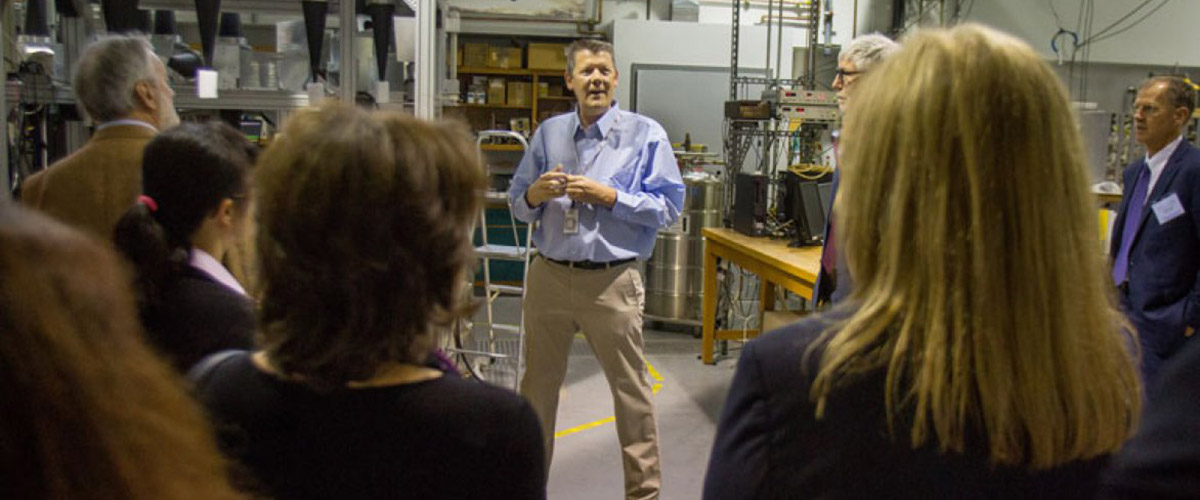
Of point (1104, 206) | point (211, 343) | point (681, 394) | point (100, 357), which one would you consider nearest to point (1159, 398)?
point (100, 357)

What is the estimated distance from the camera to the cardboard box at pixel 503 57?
8.21 metres

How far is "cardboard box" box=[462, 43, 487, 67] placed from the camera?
26.8 feet

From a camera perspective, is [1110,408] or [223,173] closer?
[1110,408]

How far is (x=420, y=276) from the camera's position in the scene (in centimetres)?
89

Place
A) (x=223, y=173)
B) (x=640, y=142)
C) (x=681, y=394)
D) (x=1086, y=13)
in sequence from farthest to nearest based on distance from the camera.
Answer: (x=1086, y=13), (x=681, y=394), (x=640, y=142), (x=223, y=173)

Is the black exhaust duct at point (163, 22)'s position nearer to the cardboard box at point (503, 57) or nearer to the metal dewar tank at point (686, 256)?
the metal dewar tank at point (686, 256)

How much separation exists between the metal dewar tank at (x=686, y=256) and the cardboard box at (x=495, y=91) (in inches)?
114

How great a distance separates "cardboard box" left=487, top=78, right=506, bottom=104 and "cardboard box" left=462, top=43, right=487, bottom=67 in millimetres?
191

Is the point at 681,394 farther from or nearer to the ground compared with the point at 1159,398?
nearer to the ground

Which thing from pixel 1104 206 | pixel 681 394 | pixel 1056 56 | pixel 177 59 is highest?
pixel 1056 56

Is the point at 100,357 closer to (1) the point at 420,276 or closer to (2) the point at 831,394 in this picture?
(1) the point at 420,276

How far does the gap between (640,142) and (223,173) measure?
1809 mm

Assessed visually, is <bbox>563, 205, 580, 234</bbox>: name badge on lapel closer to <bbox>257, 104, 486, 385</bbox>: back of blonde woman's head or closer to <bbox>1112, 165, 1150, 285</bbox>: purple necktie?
<bbox>257, 104, 486, 385</bbox>: back of blonde woman's head

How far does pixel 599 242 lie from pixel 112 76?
4.72 feet
